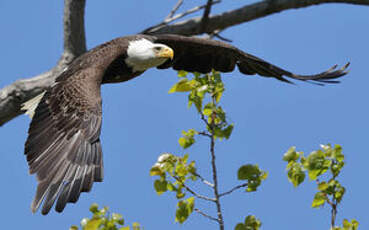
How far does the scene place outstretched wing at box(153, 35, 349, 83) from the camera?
6031 millimetres

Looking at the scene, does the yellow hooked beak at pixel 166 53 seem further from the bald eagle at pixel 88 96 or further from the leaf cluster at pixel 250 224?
the leaf cluster at pixel 250 224

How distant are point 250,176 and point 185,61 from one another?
11.6 feet

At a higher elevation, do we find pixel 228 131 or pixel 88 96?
pixel 88 96

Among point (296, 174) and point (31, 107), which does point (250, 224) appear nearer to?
point (296, 174)

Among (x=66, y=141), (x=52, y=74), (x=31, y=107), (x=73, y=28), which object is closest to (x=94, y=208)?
(x=66, y=141)

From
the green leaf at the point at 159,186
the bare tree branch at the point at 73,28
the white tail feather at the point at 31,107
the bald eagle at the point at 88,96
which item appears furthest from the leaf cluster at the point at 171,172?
the bare tree branch at the point at 73,28

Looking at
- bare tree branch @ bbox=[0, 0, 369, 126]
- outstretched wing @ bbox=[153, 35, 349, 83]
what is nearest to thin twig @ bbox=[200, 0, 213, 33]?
bare tree branch @ bbox=[0, 0, 369, 126]

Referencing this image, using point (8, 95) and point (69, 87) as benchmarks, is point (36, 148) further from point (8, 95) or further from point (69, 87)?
point (8, 95)

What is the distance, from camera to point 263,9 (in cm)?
689

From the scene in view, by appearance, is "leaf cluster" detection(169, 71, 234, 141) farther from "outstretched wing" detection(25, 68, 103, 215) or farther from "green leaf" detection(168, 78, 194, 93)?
"outstretched wing" detection(25, 68, 103, 215)

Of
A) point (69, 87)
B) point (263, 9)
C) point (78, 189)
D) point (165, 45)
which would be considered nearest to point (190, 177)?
point (78, 189)

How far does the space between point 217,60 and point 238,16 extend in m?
1.00

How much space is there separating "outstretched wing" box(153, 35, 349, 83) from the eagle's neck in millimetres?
298

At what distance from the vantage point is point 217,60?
20.7 ft
